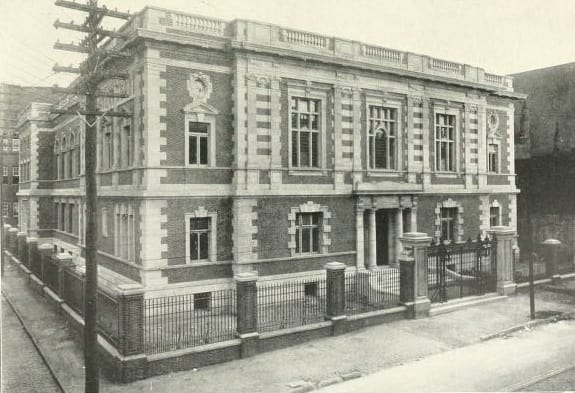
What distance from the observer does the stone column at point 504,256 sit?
1948 cm

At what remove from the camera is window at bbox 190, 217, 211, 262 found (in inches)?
719

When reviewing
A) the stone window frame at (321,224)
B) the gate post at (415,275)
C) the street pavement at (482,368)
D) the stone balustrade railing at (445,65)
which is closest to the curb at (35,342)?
the street pavement at (482,368)

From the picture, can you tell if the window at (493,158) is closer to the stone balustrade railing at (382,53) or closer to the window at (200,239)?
the stone balustrade railing at (382,53)

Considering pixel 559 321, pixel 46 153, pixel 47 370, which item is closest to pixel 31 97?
pixel 46 153

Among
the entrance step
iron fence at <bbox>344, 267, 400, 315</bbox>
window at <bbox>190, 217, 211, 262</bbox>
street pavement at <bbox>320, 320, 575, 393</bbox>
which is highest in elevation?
window at <bbox>190, 217, 211, 262</bbox>

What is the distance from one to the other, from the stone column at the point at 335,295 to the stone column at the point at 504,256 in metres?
8.56

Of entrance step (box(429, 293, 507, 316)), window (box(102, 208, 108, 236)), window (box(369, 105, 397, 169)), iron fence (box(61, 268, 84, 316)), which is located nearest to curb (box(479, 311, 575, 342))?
entrance step (box(429, 293, 507, 316))

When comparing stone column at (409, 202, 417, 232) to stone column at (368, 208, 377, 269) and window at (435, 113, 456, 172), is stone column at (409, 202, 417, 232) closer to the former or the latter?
stone column at (368, 208, 377, 269)

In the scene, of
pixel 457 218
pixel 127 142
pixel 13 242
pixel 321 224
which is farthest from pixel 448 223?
pixel 13 242

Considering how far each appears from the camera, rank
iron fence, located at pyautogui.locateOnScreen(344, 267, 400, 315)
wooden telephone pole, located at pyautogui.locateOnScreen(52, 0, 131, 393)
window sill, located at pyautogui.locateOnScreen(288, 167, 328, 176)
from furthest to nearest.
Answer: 1. window sill, located at pyautogui.locateOnScreen(288, 167, 328, 176)
2. iron fence, located at pyautogui.locateOnScreen(344, 267, 400, 315)
3. wooden telephone pole, located at pyautogui.locateOnScreen(52, 0, 131, 393)

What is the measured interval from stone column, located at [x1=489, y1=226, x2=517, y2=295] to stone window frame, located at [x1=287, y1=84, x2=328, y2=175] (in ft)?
25.4

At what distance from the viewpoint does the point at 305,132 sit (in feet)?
67.3

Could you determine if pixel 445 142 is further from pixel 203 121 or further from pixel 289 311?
pixel 289 311

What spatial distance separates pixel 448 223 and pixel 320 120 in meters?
9.54
